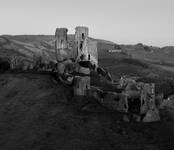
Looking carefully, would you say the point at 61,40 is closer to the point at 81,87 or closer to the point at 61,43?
the point at 61,43

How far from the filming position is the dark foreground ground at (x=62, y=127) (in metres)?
51.8

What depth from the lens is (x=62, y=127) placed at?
187 feet

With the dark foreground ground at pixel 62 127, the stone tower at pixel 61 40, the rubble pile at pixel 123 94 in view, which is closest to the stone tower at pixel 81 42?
the stone tower at pixel 61 40

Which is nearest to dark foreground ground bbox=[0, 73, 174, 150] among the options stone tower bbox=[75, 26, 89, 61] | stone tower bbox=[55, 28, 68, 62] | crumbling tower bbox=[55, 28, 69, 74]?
stone tower bbox=[75, 26, 89, 61]

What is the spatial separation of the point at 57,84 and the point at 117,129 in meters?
21.2

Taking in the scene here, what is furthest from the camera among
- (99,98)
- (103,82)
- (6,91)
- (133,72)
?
(133,72)

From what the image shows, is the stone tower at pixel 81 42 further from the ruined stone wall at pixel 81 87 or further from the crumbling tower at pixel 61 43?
the ruined stone wall at pixel 81 87

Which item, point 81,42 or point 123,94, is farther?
point 81,42

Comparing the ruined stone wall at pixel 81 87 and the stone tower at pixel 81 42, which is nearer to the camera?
the ruined stone wall at pixel 81 87

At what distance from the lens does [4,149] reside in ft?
166

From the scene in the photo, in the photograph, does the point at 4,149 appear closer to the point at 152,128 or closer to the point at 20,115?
the point at 20,115

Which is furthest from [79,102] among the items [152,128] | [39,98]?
[152,128]

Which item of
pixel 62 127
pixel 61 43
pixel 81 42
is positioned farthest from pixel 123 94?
pixel 61 43

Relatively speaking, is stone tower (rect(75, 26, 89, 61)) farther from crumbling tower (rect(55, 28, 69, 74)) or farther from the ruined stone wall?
the ruined stone wall
